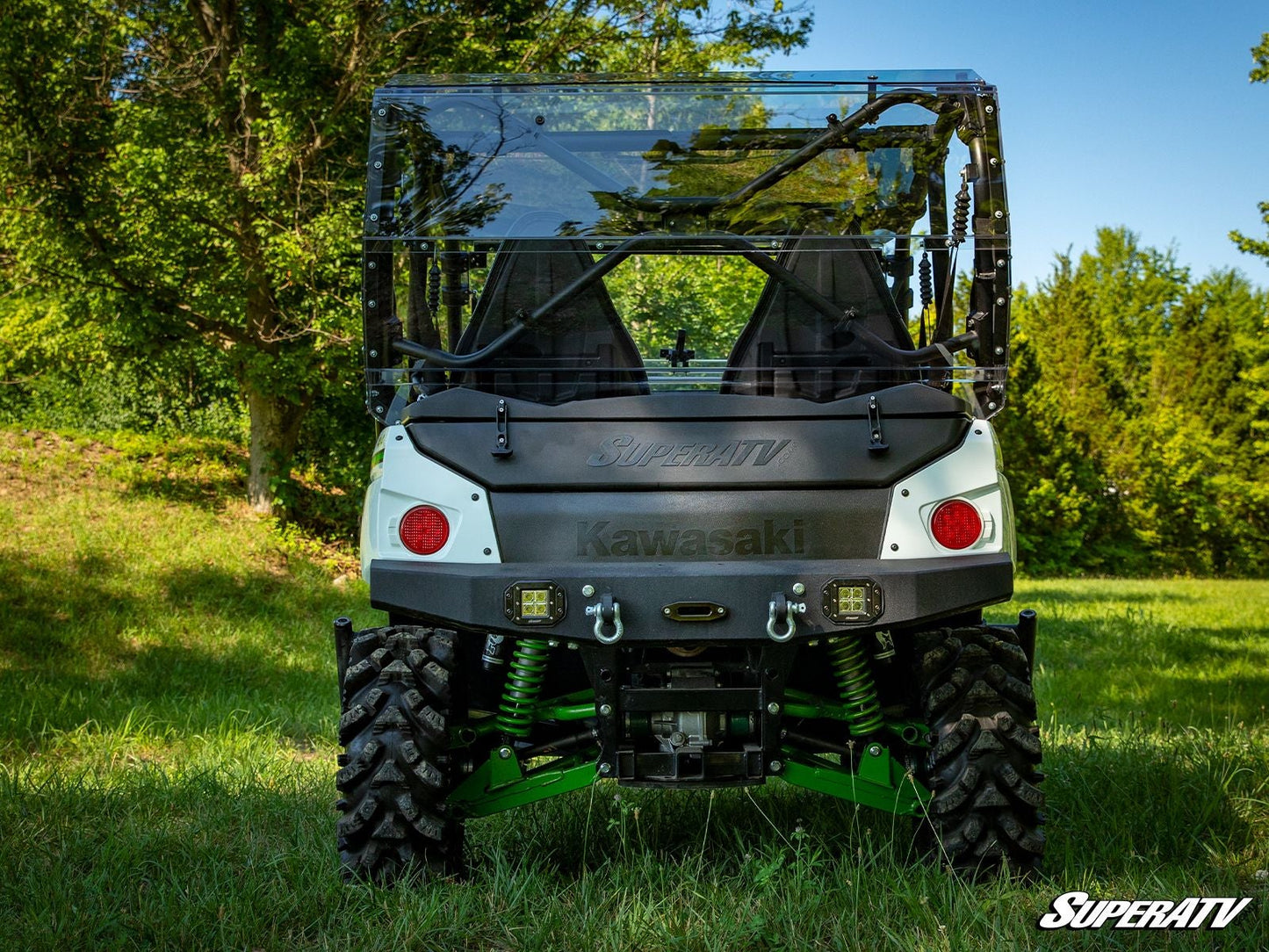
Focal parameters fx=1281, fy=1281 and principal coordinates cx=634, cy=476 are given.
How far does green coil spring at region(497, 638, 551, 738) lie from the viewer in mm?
3527

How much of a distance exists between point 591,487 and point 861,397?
760 mm

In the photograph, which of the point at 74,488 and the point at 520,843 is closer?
the point at 520,843

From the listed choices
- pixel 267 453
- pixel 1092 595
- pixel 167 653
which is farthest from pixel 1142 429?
pixel 167 653

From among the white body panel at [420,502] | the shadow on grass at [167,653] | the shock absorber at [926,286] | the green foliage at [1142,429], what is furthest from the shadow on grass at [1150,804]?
the green foliage at [1142,429]

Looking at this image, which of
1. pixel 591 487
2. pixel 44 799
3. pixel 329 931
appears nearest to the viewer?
pixel 329 931

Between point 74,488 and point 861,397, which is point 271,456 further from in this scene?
point 861,397

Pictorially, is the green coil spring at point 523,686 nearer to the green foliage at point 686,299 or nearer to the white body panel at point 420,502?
the white body panel at point 420,502

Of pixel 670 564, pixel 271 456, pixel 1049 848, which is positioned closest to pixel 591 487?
pixel 670 564

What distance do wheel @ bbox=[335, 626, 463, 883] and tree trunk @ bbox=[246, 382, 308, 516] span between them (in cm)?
1257

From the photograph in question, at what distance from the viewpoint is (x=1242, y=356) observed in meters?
43.2

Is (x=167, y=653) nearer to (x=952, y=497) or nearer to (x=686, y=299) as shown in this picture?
(x=686, y=299)

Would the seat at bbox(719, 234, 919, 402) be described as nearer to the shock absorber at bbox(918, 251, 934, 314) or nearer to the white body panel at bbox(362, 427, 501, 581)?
the shock absorber at bbox(918, 251, 934, 314)

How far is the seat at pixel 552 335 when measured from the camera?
3910 mm

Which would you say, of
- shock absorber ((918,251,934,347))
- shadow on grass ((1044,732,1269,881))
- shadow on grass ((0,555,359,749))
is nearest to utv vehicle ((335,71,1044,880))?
shock absorber ((918,251,934,347))
